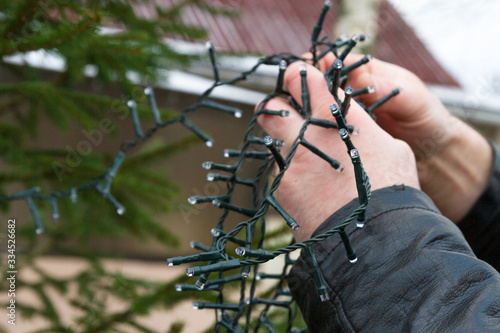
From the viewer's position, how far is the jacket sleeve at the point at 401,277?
1.97 feet

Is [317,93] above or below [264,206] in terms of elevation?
above

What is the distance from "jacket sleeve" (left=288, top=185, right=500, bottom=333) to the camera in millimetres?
A: 599

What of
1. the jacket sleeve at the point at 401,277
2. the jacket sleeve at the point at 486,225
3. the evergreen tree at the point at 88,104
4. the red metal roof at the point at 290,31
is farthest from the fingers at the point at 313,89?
the red metal roof at the point at 290,31

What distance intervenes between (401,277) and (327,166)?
0.20 metres

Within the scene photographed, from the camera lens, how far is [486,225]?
119cm

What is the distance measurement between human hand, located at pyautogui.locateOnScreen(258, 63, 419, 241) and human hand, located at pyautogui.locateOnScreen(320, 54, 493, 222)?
31 cm

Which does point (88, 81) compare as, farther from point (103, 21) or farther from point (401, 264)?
point (401, 264)

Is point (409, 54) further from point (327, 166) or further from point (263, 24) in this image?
point (327, 166)

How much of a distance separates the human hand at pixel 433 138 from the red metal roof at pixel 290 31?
151 inches

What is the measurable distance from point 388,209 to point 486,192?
664 mm

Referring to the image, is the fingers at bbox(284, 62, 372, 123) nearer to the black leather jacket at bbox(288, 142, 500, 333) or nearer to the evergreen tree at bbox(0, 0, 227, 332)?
the black leather jacket at bbox(288, 142, 500, 333)

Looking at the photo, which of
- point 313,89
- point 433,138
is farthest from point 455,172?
point 313,89

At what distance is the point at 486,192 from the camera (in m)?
1.21

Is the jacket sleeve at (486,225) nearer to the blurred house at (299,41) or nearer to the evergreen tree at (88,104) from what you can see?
the evergreen tree at (88,104)
